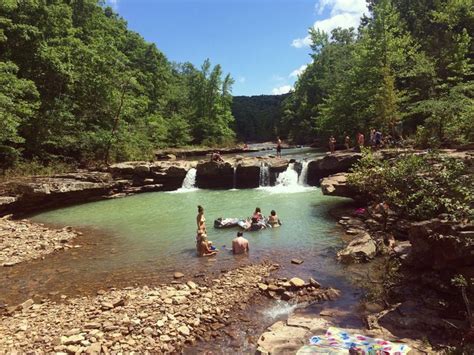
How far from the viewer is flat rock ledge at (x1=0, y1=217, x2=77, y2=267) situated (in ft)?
38.5

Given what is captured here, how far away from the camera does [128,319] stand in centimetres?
711

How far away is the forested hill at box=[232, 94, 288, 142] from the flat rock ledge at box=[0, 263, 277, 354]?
69.9 m

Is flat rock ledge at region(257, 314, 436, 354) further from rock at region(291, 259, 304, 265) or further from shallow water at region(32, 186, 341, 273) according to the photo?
shallow water at region(32, 186, 341, 273)

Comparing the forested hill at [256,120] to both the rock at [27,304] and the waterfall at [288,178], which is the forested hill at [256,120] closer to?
the waterfall at [288,178]

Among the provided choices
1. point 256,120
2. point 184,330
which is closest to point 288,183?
point 184,330

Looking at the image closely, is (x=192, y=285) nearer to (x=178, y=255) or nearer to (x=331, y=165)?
(x=178, y=255)

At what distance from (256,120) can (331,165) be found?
2793 inches

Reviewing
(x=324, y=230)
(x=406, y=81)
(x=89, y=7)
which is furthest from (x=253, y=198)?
(x=89, y=7)

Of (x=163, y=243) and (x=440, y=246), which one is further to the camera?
(x=163, y=243)

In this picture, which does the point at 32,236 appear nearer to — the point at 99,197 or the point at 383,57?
the point at 99,197

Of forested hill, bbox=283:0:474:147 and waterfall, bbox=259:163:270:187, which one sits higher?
forested hill, bbox=283:0:474:147

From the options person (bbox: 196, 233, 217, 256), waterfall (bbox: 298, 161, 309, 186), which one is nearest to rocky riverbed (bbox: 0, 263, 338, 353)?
person (bbox: 196, 233, 217, 256)

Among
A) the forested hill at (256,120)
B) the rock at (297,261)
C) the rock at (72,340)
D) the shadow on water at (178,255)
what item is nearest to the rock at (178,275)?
the shadow on water at (178,255)

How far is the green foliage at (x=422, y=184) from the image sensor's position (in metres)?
8.61
